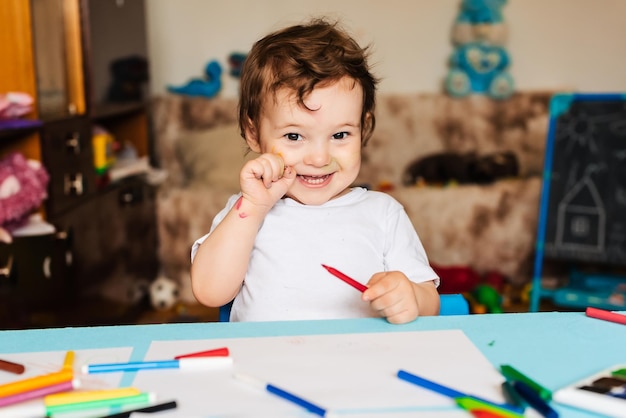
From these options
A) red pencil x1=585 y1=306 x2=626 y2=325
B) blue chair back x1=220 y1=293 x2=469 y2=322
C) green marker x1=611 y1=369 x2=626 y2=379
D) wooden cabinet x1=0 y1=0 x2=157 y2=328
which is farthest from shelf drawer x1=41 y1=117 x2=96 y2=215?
green marker x1=611 y1=369 x2=626 y2=379

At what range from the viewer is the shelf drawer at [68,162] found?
2.08 meters

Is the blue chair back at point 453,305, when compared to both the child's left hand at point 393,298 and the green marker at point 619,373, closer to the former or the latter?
the child's left hand at point 393,298

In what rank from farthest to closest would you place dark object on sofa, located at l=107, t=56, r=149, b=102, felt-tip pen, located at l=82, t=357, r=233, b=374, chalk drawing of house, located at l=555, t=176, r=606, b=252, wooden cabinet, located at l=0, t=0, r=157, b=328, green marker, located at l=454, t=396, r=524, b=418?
chalk drawing of house, located at l=555, t=176, r=606, b=252, dark object on sofa, located at l=107, t=56, r=149, b=102, wooden cabinet, located at l=0, t=0, r=157, b=328, felt-tip pen, located at l=82, t=357, r=233, b=374, green marker, located at l=454, t=396, r=524, b=418

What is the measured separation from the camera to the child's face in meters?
1.04

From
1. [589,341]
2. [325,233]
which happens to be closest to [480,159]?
[325,233]

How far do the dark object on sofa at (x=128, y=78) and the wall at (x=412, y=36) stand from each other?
1.57 ft

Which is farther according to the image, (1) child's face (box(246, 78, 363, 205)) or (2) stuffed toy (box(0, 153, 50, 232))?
(2) stuffed toy (box(0, 153, 50, 232))

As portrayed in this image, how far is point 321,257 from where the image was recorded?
1.10m

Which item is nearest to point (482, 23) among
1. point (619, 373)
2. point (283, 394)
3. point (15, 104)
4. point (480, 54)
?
point (480, 54)

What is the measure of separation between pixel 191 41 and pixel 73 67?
1.25 m

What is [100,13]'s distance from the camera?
255 cm

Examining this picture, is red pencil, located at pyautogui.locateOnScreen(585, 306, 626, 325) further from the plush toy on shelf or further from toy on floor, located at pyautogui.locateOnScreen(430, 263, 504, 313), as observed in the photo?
the plush toy on shelf

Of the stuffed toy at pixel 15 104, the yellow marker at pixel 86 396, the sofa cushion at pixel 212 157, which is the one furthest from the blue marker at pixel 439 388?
the sofa cushion at pixel 212 157

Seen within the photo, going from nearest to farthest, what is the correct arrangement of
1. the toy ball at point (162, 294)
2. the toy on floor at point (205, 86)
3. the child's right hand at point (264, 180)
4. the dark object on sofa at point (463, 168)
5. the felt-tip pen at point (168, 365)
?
the felt-tip pen at point (168, 365), the child's right hand at point (264, 180), the toy ball at point (162, 294), the dark object on sofa at point (463, 168), the toy on floor at point (205, 86)
